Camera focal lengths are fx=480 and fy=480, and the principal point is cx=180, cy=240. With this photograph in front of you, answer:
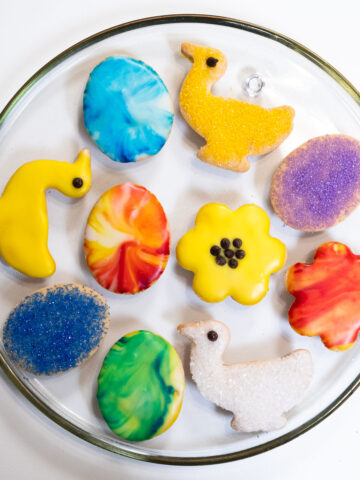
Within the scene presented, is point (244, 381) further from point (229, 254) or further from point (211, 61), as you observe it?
point (211, 61)

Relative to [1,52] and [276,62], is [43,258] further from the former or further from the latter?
[276,62]

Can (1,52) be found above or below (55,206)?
above

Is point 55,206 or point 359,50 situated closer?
point 55,206

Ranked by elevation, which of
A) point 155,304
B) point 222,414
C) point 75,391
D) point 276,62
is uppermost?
point 276,62

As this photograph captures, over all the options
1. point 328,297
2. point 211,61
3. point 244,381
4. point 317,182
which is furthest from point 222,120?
point 244,381

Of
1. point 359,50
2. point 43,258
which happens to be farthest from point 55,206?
point 359,50

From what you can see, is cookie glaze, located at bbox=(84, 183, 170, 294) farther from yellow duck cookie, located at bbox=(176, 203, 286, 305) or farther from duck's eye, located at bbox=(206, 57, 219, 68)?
duck's eye, located at bbox=(206, 57, 219, 68)
